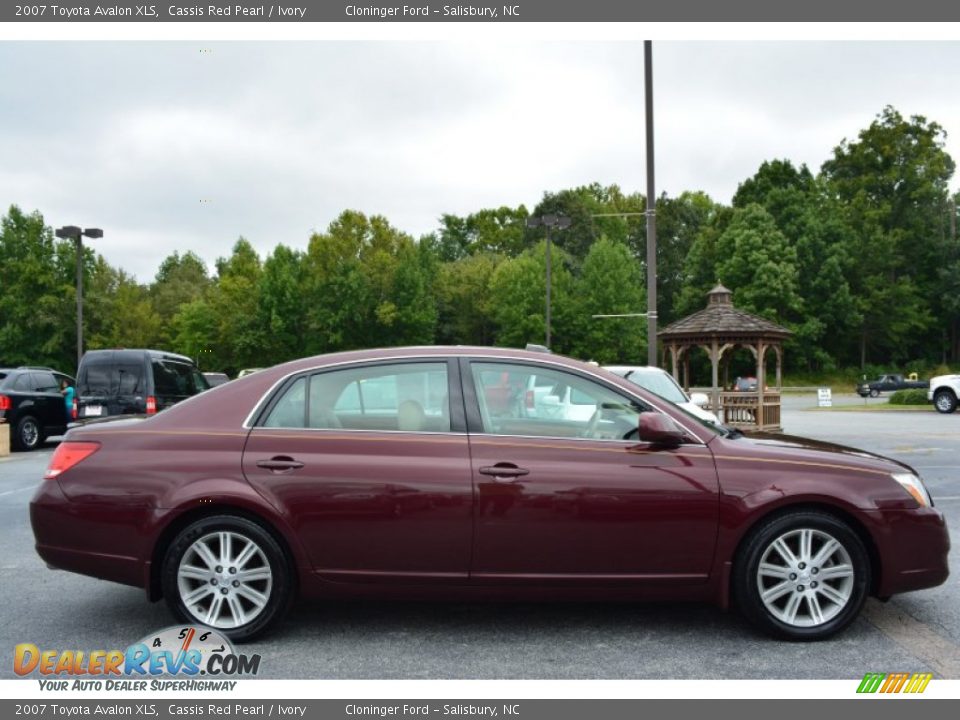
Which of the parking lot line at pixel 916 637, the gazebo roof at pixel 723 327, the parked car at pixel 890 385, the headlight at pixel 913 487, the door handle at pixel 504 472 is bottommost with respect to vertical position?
the parked car at pixel 890 385

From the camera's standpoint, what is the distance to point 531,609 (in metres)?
5.23

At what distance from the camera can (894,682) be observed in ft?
13.0

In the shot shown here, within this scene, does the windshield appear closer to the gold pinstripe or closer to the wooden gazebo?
the wooden gazebo

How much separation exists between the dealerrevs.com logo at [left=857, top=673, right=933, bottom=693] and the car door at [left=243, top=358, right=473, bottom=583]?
6.57ft

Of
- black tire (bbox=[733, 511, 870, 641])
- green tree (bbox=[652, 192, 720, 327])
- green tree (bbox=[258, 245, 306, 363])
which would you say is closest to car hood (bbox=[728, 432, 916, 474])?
black tire (bbox=[733, 511, 870, 641])

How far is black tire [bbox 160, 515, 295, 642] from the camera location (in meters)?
4.54

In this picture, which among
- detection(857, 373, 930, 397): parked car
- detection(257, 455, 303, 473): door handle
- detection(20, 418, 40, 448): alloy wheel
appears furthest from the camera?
detection(857, 373, 930, 397): parked car

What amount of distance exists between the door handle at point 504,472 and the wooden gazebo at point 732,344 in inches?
598

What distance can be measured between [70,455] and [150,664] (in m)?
1.30

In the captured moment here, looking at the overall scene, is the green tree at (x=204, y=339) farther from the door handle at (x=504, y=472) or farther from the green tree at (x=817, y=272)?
the door handle at (x=504, y=472)

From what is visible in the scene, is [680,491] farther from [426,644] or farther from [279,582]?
[279,582]

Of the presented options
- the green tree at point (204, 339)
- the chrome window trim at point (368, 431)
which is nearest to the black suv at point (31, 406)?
the chrome window trim at point (368, 431)

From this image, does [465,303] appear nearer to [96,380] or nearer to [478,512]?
[96,380]

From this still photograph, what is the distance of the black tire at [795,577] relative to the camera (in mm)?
4523
